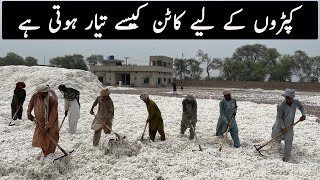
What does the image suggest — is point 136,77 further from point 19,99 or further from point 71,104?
point 71,104

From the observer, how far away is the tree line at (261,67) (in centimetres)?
4834

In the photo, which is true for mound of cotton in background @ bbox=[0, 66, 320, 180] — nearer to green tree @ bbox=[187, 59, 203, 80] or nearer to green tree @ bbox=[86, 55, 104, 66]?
green tree @ bbox=[187, 59, 203, 80]

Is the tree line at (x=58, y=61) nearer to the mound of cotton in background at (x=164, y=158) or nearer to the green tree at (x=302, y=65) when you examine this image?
the green tree at (x=302, y=65)

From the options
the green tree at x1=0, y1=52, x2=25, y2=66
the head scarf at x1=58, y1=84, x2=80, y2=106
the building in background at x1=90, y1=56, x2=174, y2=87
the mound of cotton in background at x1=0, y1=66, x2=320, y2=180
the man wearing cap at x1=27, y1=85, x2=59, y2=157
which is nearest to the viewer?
the mound of cotton in background at x1=0, y1=66, x2=320, y2=180

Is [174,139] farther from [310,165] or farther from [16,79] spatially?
[16,79]

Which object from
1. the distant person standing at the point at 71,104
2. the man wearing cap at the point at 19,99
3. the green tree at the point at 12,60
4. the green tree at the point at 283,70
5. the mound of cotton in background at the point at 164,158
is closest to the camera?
the mound of cotton in background at the point at 164,158

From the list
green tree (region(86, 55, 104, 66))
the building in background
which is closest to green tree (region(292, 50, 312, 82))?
the building in background

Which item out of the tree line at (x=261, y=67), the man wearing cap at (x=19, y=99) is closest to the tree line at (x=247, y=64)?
the tree line at (x=261, y=67)

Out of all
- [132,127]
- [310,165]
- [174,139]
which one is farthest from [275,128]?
[132,127]

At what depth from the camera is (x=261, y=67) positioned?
49.6 metres

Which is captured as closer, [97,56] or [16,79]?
[16,79]

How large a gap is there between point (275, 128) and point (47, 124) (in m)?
3.97

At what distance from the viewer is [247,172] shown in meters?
5.45

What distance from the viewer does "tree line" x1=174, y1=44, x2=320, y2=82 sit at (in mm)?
48344
